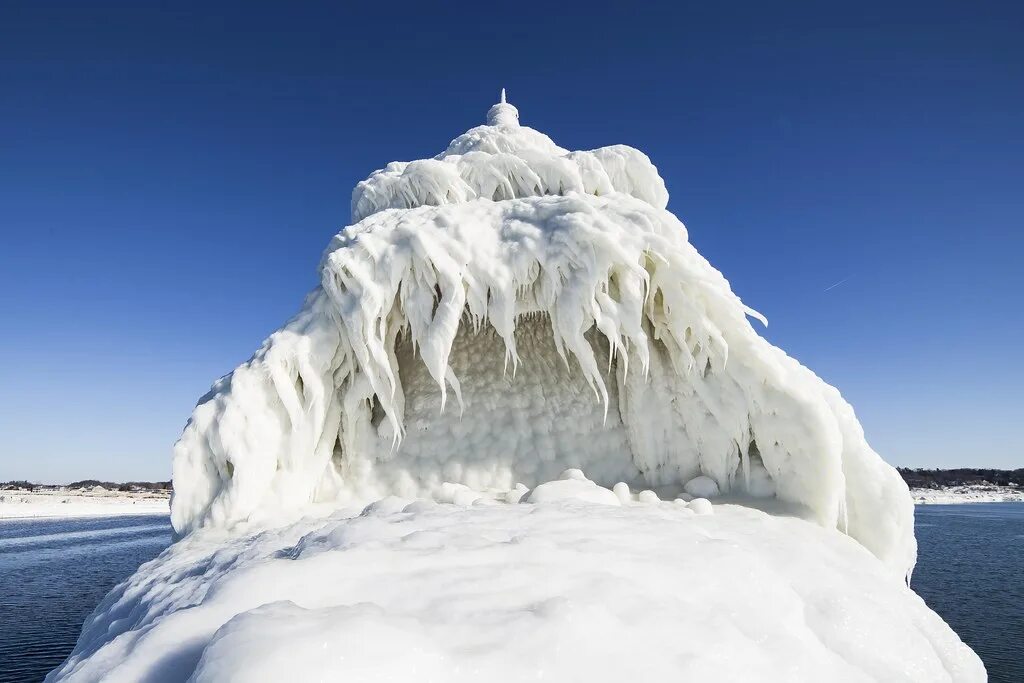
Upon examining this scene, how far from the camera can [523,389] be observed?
8.09 m

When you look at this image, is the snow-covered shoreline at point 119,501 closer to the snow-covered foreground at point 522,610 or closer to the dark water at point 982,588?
the dark water at point 982,588

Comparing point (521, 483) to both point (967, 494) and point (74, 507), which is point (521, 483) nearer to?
point (74, 507)

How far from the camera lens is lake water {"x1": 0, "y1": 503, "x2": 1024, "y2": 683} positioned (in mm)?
11875

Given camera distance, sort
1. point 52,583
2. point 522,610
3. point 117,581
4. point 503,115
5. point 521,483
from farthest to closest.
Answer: point 117,581 → point 52,583 → point 503,115 → point 521,483 → point 522,610

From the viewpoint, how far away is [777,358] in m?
6.27

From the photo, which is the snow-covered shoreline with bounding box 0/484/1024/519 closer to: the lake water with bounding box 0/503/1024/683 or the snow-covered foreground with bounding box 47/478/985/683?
the lake water with bounding box 0/503/1024/683

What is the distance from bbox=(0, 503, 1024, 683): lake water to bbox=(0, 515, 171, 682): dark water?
2 centimetres

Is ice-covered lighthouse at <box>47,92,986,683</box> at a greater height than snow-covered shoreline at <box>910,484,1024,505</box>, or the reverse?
ice-covered lighthouse at <box>47,92,986,683</box>

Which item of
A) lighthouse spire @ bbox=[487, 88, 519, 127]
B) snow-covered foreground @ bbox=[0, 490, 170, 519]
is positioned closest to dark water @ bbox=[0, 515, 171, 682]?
lighthouse spire @ bbox=[487, 88, 519, 127]

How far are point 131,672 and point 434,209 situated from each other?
6.39m

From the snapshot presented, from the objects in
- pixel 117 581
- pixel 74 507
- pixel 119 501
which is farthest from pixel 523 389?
pixel 119 501

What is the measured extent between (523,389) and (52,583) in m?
22.5

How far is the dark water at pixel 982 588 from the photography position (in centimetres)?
1210

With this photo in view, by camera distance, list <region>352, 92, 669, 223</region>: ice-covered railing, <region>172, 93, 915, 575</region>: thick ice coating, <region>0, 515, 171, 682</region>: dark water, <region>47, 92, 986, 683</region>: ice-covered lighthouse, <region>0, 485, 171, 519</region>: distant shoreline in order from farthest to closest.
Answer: <region>0, 485, 171, 519</region>: distant shoreline, <region>0, 515, 171, 682</region>: dark water, <region>352, 92, 669, 223</region>: ice-covered railing, <region>172, 93, 915, 575</region>: thick ice coating, <region>47, 92, 986, 683</region>: ice-covered lighthouse
